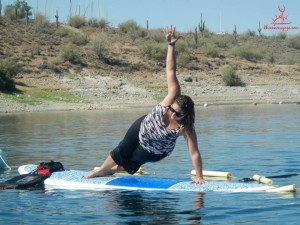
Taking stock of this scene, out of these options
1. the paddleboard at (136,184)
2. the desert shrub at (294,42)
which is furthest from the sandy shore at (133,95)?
the desert shrub at (294,42)

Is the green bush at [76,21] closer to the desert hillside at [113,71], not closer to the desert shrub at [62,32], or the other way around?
the desert hillside at [113,71]

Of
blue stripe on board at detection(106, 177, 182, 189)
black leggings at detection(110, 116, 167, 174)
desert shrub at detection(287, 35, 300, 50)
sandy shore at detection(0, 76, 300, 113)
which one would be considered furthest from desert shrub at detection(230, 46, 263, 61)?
black leggings at detection(110, 116, 167, 174)

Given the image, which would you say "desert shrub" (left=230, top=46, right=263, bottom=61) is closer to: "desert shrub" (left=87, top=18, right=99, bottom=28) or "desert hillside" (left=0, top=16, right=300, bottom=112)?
"desert hillside" (left=0, top=16, right=300, bottom=112)

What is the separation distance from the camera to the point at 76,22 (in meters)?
77.9

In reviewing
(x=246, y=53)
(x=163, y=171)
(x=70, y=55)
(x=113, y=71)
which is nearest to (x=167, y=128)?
(x=163, y=171)

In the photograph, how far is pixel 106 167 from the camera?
1141 centimetres

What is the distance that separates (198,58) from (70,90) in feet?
64.3

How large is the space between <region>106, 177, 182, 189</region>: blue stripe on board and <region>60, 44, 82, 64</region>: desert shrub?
4512 centimetres

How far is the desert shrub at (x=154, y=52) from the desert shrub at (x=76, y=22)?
51.2 feet

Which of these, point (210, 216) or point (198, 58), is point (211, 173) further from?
point (198, 58)

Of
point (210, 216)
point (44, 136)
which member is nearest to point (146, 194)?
point (210, 216)

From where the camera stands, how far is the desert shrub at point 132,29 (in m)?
79.1

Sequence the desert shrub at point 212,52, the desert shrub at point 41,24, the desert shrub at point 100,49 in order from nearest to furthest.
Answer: the desert shrub at point 100,49, the desert shrub at point 212,52, the desert shrub at point 41,24

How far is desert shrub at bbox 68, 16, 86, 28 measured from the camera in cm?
7788
